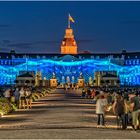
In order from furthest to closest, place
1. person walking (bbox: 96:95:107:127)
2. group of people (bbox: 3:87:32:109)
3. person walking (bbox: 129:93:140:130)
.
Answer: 1. group of people (bbox: 3:87:32:109)
2. person walking (bbox: 96:95:107:127)
3. person walking (bbox: 129:93:140:130)

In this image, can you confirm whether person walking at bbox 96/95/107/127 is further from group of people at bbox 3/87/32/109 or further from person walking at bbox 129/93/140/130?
group of people at bbox 3/87/32/109

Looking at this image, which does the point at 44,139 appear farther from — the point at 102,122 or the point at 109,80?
the point at 109,80

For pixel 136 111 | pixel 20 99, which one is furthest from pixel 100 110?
pixel 20 99

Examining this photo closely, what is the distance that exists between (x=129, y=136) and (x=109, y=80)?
17780 centimetres

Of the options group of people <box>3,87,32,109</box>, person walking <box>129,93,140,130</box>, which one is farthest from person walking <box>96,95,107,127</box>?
group of people <box>3,87,32,109</box>

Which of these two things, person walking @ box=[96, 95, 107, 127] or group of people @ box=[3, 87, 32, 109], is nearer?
person walking @ box=[96, 95, 107, 127]

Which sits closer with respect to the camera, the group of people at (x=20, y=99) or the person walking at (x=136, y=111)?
the person walking at (x=136, y=111)

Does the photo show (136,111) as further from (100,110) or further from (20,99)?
(20,99)

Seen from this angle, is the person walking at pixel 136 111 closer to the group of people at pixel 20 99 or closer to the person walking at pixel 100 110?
the person walking at pixel 100 110

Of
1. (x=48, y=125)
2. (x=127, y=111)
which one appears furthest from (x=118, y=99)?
(x=48, y=125)

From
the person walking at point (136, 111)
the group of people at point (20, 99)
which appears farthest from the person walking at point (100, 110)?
the group of people at point (20, 99)

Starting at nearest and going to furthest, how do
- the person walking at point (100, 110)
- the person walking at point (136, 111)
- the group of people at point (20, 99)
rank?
the person walking at point (136, 111)
the person walking at point (100, 110)
the group of people at point (20, 99)

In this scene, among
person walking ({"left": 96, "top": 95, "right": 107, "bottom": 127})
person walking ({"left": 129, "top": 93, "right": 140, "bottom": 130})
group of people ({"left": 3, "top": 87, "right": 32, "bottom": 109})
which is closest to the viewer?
person walking ({"left": 129, "top": 93, "right": 140, "bottom": 130})

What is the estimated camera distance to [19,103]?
42219 millimetres
